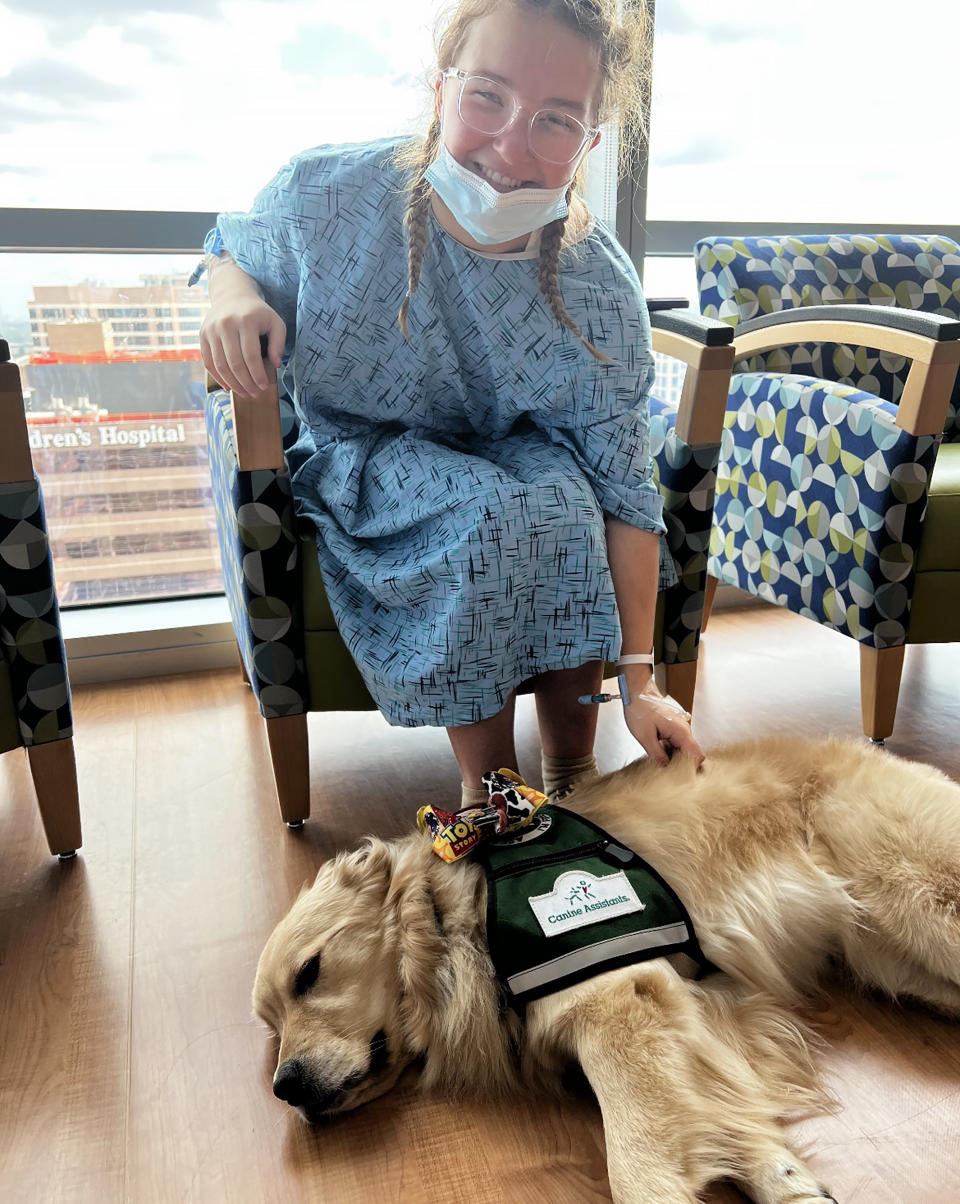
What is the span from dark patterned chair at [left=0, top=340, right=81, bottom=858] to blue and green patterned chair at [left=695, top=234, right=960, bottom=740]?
4.59ft

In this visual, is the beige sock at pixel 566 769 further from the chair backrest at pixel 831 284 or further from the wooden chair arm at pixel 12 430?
the chair backrest at pixel 831 284

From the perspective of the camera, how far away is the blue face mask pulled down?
134cm

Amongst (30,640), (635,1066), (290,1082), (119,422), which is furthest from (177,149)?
(635,1066)

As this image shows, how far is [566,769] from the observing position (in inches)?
62.2

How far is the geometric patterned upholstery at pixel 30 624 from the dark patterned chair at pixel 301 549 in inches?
11.2

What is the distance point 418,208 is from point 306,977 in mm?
1063

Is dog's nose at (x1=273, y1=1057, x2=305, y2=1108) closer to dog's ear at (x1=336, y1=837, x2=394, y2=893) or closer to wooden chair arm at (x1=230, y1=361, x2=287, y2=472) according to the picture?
dog's ear at (x1=336, y1=837, x2=394, y2=893)

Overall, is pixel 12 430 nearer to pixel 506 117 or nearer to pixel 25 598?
pixel 25 598

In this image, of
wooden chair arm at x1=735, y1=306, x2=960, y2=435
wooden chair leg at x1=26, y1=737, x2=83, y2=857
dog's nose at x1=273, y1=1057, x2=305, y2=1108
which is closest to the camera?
dog's nose at x1=273, y1=1057, x2=305, y2=1108

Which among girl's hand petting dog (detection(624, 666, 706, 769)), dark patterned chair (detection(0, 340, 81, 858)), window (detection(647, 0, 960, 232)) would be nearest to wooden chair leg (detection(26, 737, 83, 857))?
dark patterned chair (detection(0, 340, 81, 858))

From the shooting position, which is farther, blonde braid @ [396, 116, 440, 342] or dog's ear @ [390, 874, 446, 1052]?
blonde braid @ [396, 116, 440, 342]

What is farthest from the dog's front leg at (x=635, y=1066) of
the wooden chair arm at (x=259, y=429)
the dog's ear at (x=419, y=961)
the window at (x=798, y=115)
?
the window at (x=798, y=115)

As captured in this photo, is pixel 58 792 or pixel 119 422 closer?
pixel 58 792

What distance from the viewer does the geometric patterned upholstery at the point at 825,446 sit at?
68.9 inches
